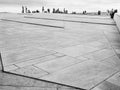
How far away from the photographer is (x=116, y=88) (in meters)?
3.64

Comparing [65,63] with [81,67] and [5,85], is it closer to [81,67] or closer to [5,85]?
[81,67]

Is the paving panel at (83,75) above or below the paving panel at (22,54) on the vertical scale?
below

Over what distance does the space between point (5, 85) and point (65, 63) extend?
220 cm

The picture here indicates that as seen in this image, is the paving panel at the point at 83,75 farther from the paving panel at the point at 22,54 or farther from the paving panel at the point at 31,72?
the paving panel at the point at 22,54

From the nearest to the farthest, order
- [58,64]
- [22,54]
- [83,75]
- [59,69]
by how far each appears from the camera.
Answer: [83,75], [59,69], [58,64], [22,54]

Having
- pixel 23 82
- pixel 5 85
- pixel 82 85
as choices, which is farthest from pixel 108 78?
pixel 5 85

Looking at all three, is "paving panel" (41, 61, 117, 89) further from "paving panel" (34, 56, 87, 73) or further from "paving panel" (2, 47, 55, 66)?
"paving panel" (2, 47, 55, 66)

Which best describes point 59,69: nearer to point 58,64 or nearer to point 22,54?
point 58,64

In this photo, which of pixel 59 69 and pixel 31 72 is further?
pixel 59 69

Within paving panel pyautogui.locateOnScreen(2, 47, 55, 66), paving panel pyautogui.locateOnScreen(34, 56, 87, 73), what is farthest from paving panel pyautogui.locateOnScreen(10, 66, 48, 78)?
paving panel pyautogui.locateOnScreen(2, 47, 55, 66)

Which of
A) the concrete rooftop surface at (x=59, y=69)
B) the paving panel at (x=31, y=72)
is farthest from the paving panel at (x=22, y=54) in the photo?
the paving panel at (x=31, y=72)

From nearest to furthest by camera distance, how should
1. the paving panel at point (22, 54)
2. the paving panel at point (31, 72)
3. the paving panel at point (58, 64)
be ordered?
the paving panel at point (31, 72)
the paving panel at point (58, 64)
the paving panel at point (22, 54)

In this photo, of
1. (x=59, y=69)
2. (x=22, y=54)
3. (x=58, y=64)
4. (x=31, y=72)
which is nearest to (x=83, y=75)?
(x=59, y=69)

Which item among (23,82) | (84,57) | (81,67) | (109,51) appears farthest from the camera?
(109,51)
